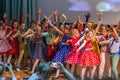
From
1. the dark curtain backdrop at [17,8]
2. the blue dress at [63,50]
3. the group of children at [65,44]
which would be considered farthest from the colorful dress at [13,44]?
the dark curtain backdrop at [17,8]

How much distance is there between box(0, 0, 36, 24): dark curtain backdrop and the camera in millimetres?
6160

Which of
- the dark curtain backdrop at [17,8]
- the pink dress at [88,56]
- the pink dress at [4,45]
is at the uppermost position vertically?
the dark curtain backdrop at [17,8]

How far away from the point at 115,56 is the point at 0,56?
180cm

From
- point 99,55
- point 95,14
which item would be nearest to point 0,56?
point 99,55

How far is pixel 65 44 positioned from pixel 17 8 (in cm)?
223

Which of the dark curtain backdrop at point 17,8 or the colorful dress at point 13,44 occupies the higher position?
the dark curtain backdrop at point 17,8

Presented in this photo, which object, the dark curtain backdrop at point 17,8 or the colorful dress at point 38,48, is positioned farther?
the dark curtain backdrop at point 17,8

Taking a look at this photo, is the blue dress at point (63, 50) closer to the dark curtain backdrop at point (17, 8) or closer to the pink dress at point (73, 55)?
the pink dress at point (73, 55)

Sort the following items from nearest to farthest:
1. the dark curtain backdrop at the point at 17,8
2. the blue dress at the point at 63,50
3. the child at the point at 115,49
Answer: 1. the child at the point at 115,49
2. the blue dress at the point at 63,50
3. the dark curtain backdrop at the point at 17,8

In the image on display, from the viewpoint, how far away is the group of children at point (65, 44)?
4070mm

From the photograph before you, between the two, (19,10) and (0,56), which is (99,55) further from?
(19,10)

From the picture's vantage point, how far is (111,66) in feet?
13.4

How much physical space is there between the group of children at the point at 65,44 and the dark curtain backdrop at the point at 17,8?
127cm

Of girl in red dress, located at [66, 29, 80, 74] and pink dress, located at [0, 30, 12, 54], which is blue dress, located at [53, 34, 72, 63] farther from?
pink dress, located at [0, 30, 12, 54]
